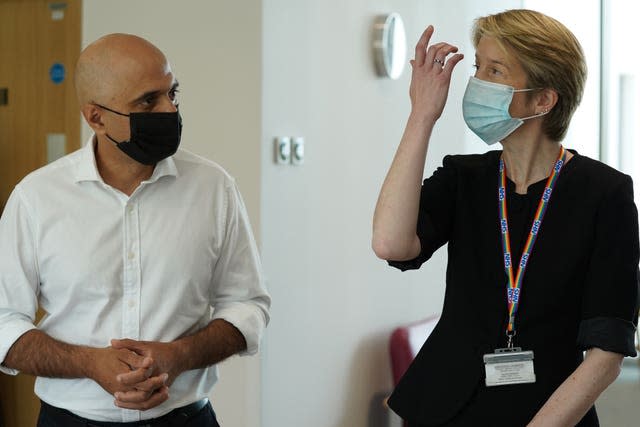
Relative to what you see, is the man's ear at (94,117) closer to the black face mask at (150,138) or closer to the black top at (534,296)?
the black face mask at (150,138)

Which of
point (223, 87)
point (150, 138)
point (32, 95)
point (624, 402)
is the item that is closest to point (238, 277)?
point (150, 138)

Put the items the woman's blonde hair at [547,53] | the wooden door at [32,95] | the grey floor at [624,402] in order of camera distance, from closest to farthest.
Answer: the woman's blonde hair at [547,53]
the wooden door at [32,95]
the grey floor at [624,402]

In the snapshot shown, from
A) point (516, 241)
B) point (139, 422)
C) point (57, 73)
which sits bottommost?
point (139, 422)

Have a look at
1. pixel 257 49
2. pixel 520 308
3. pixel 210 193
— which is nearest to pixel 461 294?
pixel 520 308

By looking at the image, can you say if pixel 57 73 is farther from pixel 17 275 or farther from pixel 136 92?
pixel 17 275

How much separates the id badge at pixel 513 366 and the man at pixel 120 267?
0.69 meters

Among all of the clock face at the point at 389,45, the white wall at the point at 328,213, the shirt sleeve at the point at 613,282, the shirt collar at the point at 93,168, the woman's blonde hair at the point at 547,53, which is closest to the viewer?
the shirt sleeve at the point at 613,282

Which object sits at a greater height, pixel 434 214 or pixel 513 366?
pixel 434 214

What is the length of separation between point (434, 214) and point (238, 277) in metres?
0.61

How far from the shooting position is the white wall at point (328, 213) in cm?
353

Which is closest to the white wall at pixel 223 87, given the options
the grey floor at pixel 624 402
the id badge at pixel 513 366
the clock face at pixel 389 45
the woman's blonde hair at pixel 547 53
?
the clock face at pixel 389 45

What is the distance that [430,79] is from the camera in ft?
5.76

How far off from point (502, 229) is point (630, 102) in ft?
15.4

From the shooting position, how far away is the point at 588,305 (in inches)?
64.6
